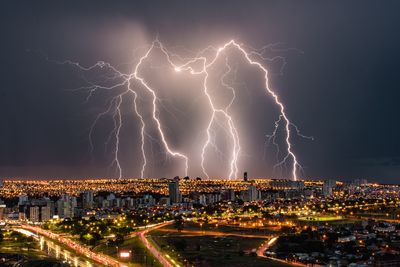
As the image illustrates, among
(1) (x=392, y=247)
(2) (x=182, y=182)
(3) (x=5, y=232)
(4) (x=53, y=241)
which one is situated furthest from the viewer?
(2) (x=182, y=182)

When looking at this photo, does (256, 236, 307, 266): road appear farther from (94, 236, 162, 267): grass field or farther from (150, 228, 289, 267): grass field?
(94, 236, 162, 267): grass field

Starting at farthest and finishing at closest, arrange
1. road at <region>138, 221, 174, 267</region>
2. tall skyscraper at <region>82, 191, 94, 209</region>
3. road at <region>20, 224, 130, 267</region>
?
tall skyscraper at <region>82, 191, 94, 209</region> < road at <region>20, 224, 130, 267</region> < road at <region>138, 221, 174, 267</region>

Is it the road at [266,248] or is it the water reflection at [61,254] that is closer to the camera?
the road at [266,248]

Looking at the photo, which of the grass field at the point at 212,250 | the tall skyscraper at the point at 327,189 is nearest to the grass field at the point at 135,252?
the grass field at the point at 212,250

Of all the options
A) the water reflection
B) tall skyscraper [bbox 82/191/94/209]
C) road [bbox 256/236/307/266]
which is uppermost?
tall skyscraper [bbox 82/191/94/209]

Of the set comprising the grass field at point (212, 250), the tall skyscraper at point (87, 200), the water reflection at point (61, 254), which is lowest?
the water reflection at point (61, 254)

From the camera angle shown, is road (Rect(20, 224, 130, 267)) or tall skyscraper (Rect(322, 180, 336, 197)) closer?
road (Rect(20, 224, 130, 267))

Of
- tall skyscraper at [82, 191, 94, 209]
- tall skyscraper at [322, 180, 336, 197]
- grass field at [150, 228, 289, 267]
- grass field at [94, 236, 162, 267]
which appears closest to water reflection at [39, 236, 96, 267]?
grass field at [94, 236, 162, 267]

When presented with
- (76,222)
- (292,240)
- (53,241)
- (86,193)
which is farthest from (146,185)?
(292,240)

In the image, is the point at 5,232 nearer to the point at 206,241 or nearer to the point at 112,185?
the point at 206,241

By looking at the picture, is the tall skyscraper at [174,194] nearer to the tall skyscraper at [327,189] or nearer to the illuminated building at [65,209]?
the illuminated building at [65,209]

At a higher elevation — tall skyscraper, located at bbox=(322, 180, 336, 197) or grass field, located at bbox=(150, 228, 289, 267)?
tall skyscraper, located at bbox=(322, 180, 336, 197)
